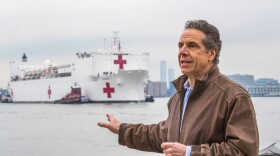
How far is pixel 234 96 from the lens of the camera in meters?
1.31

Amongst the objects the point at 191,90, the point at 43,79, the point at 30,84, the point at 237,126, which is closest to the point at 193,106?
the point at 191,90

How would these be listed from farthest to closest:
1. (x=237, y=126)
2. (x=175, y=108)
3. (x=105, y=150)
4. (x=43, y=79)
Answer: (x=43, y=79) → (x=105, y=150) → (x=175, y=108) → (x=237, y=126)

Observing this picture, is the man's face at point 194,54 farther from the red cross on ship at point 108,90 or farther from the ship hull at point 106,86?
the red cross on ship at point 108,90

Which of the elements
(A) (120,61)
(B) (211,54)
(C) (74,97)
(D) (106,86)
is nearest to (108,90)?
(D) (106,86)

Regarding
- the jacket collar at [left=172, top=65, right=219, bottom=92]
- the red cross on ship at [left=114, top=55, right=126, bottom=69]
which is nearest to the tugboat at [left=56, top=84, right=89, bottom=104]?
the red cross on ship at [left=114, top=55, right=126, bottom=69]

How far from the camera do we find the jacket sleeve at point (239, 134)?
1276mm

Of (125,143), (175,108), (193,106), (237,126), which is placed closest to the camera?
(237,126)

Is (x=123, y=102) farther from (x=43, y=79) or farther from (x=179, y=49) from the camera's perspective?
(x=179, y=49)

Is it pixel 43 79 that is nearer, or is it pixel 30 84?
pixel 43 79

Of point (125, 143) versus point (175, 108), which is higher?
point (175, 108)

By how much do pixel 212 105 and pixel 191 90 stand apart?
0.38ft

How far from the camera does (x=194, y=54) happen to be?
4.65ft

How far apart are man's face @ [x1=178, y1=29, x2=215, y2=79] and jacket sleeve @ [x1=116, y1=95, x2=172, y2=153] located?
1.13ft

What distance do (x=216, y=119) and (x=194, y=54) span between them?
20cm
